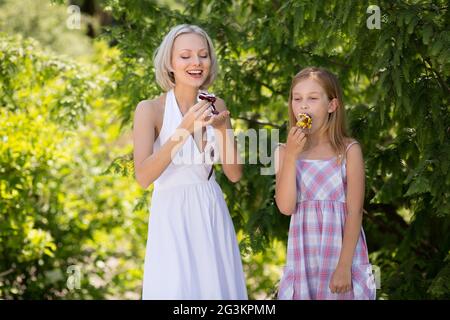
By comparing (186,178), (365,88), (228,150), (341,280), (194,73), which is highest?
(365,88)

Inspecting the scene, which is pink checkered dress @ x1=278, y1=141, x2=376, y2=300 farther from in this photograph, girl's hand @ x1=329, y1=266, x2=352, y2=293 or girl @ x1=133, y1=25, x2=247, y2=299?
girl @ x1=133, y1=25, x2=247, y2=299

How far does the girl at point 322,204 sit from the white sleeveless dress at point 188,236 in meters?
0.26

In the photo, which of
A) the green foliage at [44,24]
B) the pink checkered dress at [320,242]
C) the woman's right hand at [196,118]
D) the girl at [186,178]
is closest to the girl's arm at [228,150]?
the girl at [186,178]

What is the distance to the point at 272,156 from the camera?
4992mm

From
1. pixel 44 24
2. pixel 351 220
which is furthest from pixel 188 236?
pixel 44 24

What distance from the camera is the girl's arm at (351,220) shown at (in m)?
3.18

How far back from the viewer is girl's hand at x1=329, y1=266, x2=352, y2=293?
3174 mm

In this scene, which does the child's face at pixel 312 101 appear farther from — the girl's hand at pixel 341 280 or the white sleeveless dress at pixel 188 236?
the girl's hand at pixel 341 280

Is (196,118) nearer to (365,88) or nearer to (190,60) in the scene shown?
(190,60)

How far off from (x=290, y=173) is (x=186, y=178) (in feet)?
1.40

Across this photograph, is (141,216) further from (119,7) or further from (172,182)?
(172,182)

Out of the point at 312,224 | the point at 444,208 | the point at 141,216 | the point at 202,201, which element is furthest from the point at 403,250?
the point at 141,216

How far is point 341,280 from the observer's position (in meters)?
3.18

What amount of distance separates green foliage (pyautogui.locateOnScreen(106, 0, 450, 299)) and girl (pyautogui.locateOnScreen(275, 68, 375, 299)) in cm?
39
